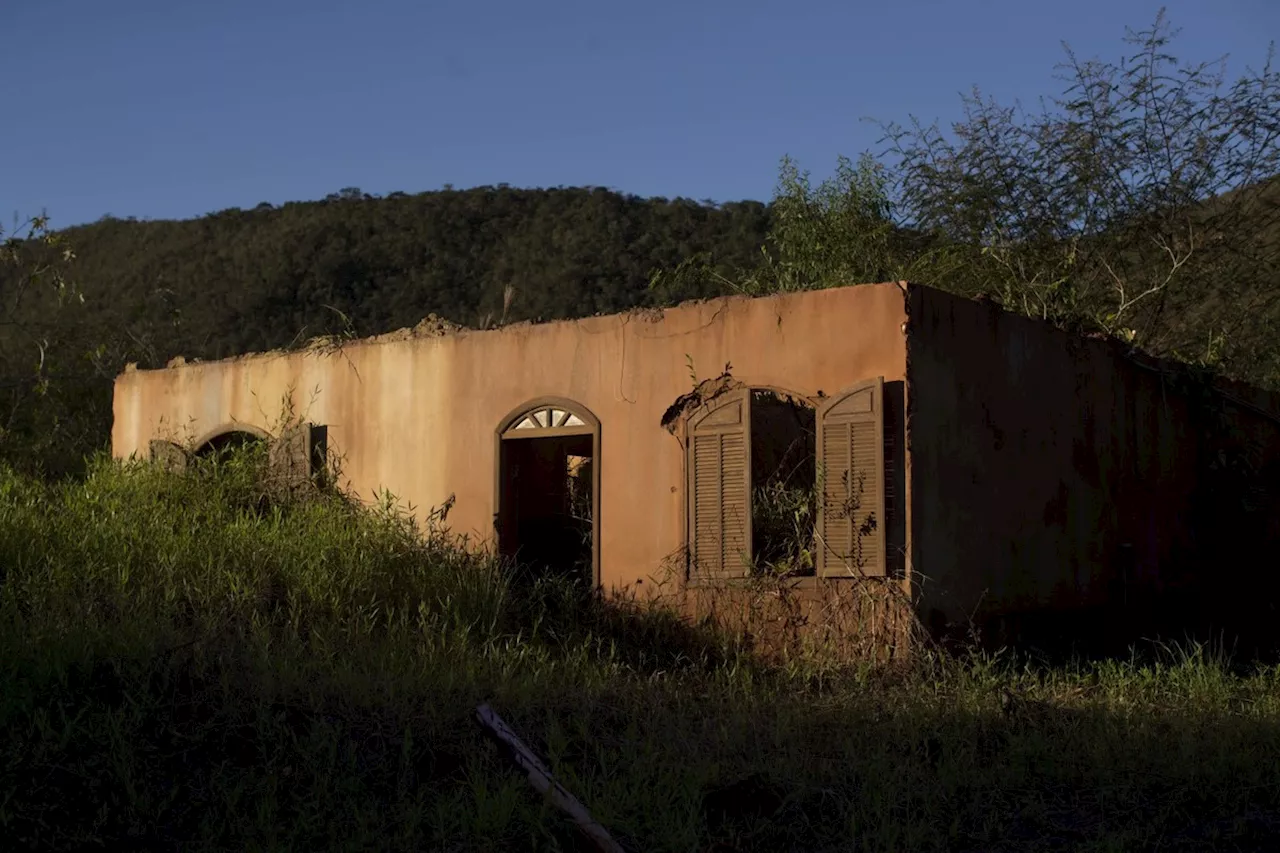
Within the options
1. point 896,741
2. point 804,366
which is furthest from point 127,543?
point 896,741

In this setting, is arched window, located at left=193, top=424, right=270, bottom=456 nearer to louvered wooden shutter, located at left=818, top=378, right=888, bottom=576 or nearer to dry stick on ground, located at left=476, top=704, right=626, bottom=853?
louvered wooden shutter, located at left=818, top=378, right=888, bottom=576

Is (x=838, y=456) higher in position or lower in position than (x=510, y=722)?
higher

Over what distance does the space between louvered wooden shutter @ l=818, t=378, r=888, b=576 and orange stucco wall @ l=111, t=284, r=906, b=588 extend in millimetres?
240

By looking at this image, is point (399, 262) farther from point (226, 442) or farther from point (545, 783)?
point (545, 783)

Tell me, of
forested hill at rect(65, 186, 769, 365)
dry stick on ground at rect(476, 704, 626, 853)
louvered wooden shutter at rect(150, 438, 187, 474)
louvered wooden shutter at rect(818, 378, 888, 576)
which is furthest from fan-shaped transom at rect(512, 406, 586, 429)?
forested hill at rect(65, 186, 769, 365)

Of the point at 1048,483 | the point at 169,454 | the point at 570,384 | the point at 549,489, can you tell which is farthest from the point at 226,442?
Answer: the point at 1048,483

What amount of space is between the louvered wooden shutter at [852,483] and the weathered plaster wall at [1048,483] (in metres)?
0.26

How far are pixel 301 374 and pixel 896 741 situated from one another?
7.23 m

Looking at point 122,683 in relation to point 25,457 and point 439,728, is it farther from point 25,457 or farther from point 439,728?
point 25,457

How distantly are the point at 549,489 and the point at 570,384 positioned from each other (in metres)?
2.90

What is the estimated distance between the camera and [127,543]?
359 inches

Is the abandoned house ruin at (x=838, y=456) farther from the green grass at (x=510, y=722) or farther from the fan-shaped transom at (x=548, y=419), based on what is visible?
the green grass at (x=510, y=722)

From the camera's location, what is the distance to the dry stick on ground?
481cm

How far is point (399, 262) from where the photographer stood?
2822 centimetres
